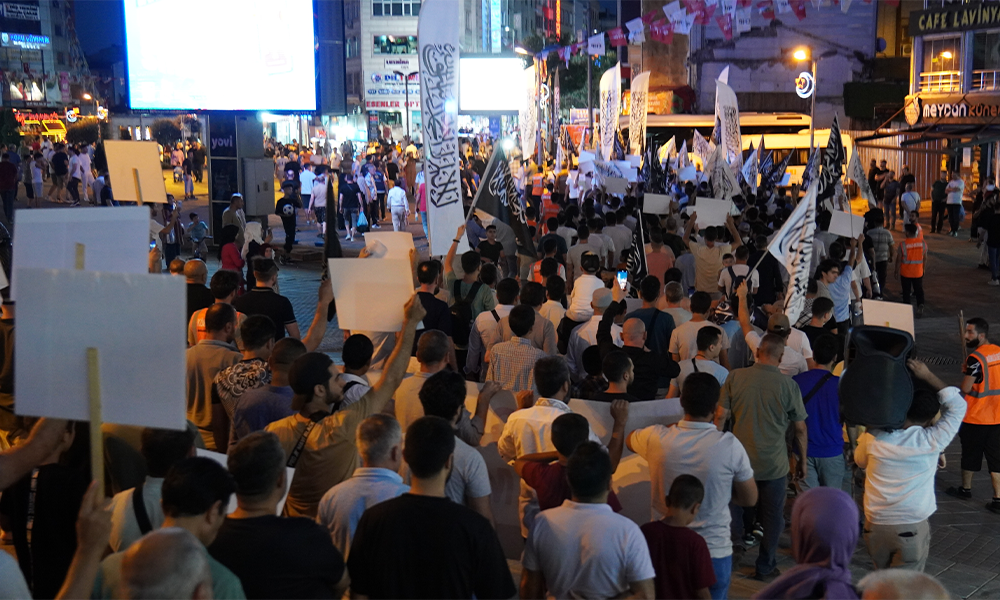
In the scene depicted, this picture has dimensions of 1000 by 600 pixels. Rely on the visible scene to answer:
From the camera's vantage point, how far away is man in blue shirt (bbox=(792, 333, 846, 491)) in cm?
657

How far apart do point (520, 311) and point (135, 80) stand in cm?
1602

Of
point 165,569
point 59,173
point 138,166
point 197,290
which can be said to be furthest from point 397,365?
point 59,173

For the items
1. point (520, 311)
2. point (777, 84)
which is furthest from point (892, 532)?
point (777, 84)

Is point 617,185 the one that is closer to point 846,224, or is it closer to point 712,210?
point 712,210

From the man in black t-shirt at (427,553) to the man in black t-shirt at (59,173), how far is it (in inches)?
1171

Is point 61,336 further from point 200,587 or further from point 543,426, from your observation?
point 543,426

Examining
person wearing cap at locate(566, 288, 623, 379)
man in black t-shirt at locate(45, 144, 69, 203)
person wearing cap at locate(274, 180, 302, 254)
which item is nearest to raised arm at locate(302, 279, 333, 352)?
person wearing cap at locate(566, 288, 623, 379)

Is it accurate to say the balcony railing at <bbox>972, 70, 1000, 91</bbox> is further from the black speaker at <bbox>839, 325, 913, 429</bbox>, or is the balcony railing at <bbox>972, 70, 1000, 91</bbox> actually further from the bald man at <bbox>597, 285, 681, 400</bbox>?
the black speaker at <bbox>839, 325, 913, 429</bbox>

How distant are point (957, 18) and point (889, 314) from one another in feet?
57.9

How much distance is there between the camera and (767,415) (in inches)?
238

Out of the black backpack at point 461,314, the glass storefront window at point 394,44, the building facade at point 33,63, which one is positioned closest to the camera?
the black backpack at point 461,314

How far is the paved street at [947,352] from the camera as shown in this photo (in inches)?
257

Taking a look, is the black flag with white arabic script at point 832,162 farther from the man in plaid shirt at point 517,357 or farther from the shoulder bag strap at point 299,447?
the shoulder bag strap at point 299,447

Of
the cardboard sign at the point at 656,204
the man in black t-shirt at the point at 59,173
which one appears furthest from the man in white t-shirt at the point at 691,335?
the man in black t-shirt at the point at 59,173
